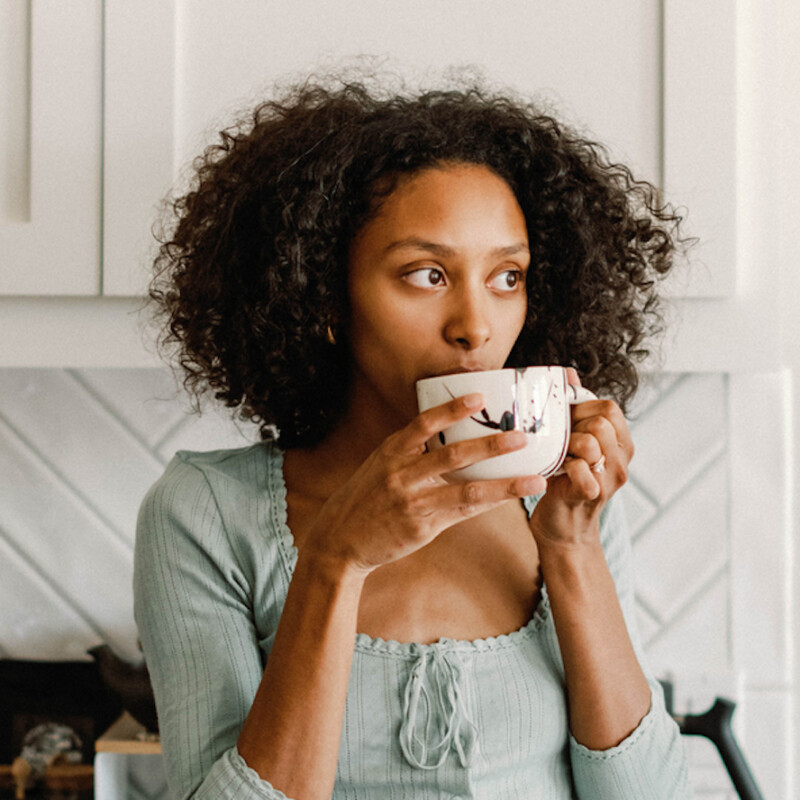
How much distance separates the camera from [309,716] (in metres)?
0.71

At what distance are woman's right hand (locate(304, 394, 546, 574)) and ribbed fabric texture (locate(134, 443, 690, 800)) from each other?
0.54 ft

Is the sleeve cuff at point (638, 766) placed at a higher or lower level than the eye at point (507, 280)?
lower

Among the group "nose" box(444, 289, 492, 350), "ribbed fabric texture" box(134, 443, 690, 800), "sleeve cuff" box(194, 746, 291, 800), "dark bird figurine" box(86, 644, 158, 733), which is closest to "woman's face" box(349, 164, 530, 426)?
"nose" box(444, 289, 492, 350)

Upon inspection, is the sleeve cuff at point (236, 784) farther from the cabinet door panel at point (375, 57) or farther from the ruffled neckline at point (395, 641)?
the cabinet door panel at point (375, 57)

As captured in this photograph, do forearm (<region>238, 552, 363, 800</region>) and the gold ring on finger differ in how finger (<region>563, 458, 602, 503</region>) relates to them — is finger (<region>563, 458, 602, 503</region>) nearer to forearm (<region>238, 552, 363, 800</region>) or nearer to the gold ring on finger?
the gold ring on finger

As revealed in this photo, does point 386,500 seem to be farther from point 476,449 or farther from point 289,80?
point 289,80

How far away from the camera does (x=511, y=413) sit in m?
0.63

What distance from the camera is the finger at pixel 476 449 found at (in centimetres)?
61

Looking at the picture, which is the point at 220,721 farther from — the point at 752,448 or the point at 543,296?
the point at 752,448

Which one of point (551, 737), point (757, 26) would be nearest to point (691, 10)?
point (757, 26)

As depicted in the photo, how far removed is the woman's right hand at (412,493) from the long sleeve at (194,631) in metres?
0.17

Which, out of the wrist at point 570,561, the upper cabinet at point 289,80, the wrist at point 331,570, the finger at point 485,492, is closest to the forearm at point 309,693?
the wrist at point 331,570

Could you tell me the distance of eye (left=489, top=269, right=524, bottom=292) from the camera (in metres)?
0.79

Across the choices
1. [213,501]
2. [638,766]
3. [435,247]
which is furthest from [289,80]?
[638,766]
